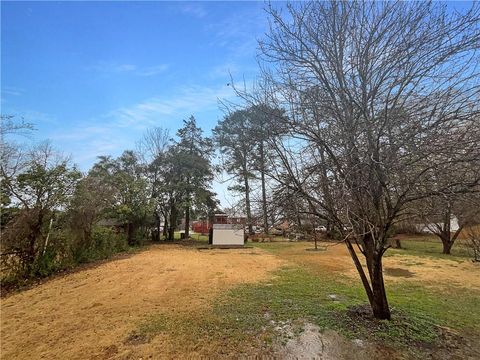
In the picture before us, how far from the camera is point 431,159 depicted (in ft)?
12.0

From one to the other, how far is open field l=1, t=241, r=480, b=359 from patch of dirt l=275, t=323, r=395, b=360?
1 cm

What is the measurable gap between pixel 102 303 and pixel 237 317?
10.5 feet

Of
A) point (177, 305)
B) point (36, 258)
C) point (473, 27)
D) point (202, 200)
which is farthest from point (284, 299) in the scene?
point (202, 200)

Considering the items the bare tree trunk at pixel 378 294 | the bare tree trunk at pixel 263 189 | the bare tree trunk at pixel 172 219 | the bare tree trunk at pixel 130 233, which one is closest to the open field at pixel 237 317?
the bare tree trunk at pixel 378 294

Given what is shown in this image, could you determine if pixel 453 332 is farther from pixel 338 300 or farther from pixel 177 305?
pixel 177 305

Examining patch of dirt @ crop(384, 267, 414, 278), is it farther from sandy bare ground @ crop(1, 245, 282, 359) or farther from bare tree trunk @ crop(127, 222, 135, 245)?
bare tree trunk @ crop(127, 222, 135, 245)

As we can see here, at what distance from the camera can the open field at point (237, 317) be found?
412 centimetres

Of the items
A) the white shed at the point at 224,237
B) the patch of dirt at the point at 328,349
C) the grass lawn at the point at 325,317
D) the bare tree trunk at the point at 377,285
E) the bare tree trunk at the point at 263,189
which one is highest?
the bare tree trunk at the point at 263,189

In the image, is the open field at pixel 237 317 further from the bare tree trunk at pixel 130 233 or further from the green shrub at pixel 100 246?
the bare tree trunk at pixel 130 233

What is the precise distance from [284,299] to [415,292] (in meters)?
3.36

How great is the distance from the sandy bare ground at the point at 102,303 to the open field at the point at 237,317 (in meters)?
0.02

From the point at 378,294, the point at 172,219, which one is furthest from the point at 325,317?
the point at 172,219

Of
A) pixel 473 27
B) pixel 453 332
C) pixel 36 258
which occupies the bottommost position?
pixel 453 332

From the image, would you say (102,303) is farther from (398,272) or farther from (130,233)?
(130,233)
